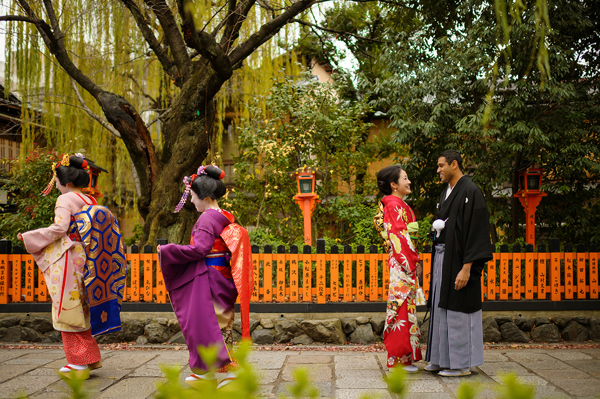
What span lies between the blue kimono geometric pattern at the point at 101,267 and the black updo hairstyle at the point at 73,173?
0.25 metres

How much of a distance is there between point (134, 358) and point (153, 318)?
97 cm

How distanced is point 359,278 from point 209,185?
274 cm

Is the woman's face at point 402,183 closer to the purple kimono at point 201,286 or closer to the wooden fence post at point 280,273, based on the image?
the purple kimono at point 201,286

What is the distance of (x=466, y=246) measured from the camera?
3.53 metres

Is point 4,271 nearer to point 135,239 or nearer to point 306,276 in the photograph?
point 135,239

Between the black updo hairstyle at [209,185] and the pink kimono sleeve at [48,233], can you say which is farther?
the pink kimono sleeve at [48,233]

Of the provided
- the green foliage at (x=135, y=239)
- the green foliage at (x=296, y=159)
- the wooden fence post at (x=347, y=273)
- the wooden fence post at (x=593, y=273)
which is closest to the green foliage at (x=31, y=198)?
the green foliage at (x=135, y=239)

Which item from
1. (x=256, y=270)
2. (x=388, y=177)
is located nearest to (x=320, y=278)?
(x=256, y=270)

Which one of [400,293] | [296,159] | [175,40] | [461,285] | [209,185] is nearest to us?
[209,185]

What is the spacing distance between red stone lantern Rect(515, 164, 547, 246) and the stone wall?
6.76ft

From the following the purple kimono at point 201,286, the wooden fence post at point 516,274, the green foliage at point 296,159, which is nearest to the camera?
the purple kimono at point 201,286

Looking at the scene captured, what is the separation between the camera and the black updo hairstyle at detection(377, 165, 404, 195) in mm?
3916

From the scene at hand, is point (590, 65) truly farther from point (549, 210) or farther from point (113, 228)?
point (113, 228)

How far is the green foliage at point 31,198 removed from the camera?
23.4 ft
